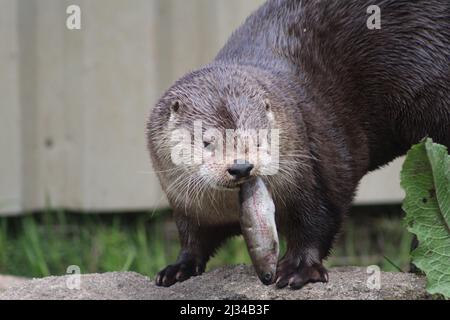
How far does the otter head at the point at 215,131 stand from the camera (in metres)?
2.48

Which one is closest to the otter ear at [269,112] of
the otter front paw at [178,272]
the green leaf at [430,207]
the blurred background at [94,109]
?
the green leaf at [430,207]

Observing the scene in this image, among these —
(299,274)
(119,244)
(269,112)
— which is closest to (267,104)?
(269,112)

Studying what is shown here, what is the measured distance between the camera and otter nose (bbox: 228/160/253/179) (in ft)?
7.86

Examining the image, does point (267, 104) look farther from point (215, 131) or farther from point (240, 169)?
point (240, 169)

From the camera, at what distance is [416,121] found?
3041 mm

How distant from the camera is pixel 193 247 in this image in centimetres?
305

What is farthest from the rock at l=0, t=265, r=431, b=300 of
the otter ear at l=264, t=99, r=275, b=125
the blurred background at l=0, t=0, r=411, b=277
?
the blurred background at l=0, t=0, r=411, b=277

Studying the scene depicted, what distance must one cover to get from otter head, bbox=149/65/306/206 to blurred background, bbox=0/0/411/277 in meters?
1.82

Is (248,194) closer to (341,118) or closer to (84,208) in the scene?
(341,118)

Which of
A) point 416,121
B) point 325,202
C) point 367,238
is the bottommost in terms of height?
point 367,238

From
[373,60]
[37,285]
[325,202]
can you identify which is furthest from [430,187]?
[37,285]

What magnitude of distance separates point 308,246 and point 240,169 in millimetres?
549

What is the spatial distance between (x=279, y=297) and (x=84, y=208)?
240 centimetres

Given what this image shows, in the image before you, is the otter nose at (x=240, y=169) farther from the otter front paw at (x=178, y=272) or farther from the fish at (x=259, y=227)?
the otter front paw at (x=178, y=272)
